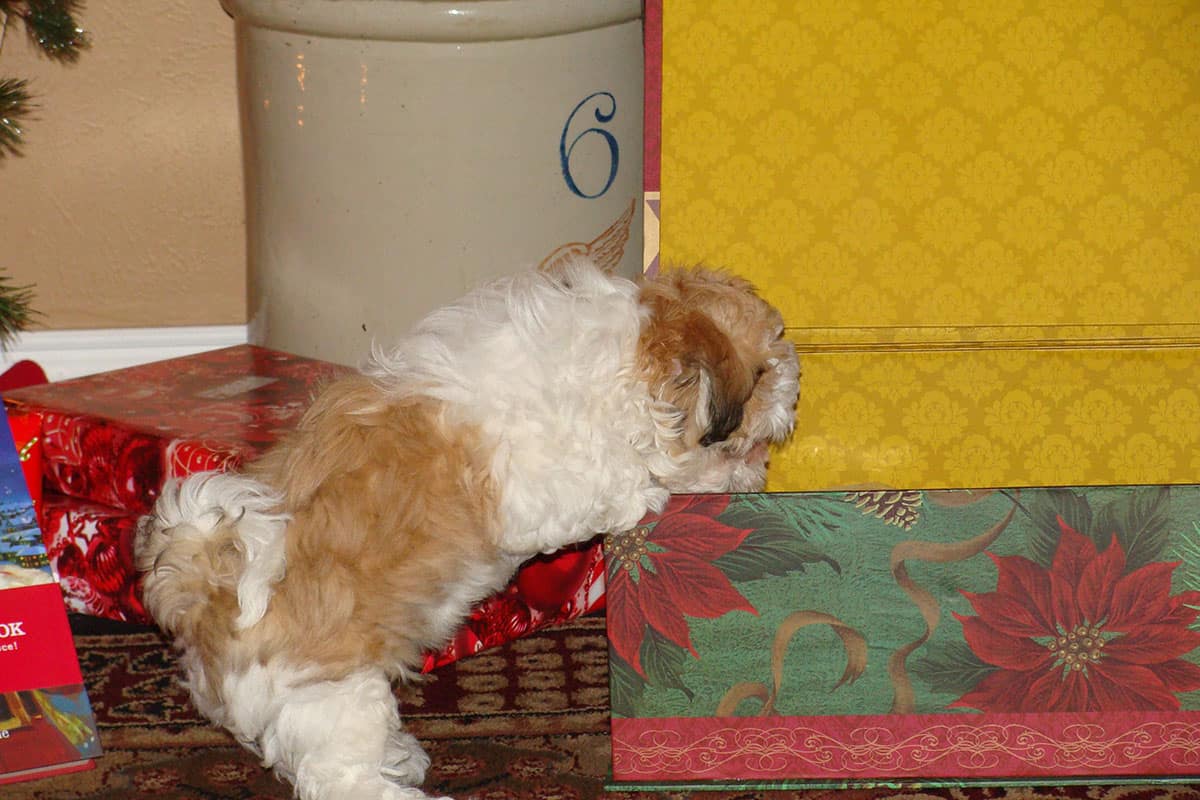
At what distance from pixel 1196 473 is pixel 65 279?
10.1ft

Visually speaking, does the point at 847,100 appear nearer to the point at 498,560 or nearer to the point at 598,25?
the point at 598,25

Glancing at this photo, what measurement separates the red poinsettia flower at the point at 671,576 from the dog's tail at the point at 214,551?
0.50m

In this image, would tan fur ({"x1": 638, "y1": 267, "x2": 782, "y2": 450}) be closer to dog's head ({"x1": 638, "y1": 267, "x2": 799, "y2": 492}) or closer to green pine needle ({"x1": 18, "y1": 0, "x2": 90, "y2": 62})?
dog's head ({"x1": 638, "y1": 267, "x2": 799, "y2": 492})

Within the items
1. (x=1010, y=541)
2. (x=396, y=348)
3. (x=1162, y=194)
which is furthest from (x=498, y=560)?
(x=1162, y=194)

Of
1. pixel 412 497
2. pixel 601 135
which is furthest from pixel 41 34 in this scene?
pixel 412 497

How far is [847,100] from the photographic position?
2.55 metres

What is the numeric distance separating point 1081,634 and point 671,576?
2.06ft

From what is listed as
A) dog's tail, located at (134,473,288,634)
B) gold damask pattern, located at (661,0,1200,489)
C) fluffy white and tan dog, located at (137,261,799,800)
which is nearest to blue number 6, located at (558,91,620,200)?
gold damask pattern, located at (661,0,1200,489)

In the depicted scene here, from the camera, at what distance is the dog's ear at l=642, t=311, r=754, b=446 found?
1820mm

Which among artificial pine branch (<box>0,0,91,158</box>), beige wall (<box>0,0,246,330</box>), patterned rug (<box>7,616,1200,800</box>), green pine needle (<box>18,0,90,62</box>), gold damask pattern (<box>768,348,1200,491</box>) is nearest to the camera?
patterned rug (<box>7,616,1200,800</box>)

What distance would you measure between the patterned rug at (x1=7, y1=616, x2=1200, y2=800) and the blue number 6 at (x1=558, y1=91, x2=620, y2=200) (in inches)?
40.6

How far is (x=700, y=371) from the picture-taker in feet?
6.02

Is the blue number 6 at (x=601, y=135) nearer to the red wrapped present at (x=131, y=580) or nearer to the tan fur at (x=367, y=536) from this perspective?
the red wrapped present at (x=131, y=580)

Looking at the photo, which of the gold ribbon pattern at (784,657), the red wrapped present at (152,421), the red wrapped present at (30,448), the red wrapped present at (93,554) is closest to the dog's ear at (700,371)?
the gold ribbon pattern at (784,657)
